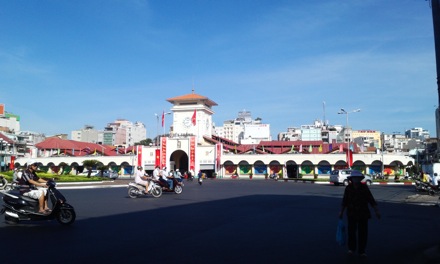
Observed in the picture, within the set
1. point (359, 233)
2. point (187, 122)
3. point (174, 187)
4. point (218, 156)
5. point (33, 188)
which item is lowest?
point (174, 187)

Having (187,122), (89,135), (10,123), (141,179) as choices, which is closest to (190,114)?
(187,122)

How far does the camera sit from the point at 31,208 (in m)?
8.98

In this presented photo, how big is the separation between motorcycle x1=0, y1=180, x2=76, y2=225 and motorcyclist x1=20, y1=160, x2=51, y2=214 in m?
0.09

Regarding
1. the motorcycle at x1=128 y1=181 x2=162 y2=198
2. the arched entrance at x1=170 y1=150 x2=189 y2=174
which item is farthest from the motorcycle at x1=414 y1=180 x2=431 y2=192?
the arched entrance at x1=170 y1=150 x2=189 y2=174

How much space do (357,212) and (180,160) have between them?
221ft

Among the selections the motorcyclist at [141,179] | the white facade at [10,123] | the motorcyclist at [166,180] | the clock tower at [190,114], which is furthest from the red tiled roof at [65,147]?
the motorcyclist at [141,179]

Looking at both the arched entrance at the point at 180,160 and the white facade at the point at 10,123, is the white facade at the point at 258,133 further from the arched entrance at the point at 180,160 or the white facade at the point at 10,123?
the white facade at the point at 10,123

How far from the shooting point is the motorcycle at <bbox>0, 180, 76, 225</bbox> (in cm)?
894

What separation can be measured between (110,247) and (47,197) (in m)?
3.34

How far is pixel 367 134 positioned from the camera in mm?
141875

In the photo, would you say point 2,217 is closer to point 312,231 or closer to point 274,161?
point 312,231

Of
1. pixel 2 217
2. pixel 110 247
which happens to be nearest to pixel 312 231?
pixel 110 247

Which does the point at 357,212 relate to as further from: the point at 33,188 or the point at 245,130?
the point at 245,130

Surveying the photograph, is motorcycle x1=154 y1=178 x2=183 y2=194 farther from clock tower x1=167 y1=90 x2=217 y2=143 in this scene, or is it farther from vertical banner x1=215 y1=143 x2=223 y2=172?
clock tower x1=167 y1=90 x2=217 y2=143
